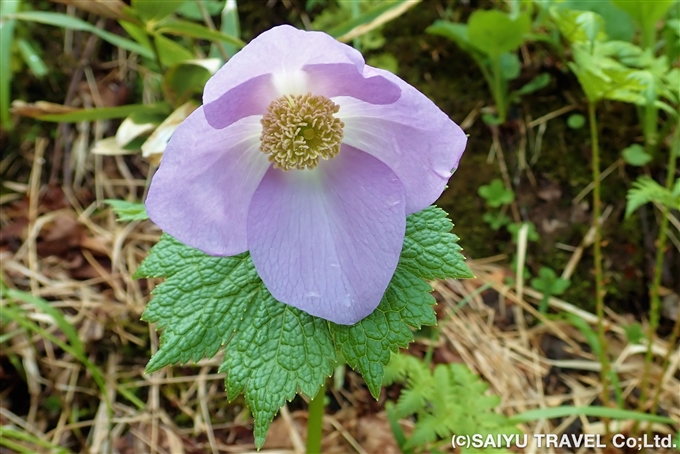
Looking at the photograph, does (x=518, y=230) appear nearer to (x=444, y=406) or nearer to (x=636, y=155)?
(x=636, y=155)

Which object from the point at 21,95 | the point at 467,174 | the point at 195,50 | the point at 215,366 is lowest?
the point at 215,366

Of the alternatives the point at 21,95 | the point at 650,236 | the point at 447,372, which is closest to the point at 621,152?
the point at 650,236

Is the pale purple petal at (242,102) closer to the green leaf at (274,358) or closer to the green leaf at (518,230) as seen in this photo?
the green leaf at (274,358)

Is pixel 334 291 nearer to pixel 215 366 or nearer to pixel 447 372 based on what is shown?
pixel 447 372

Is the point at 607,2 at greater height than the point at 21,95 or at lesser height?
greater

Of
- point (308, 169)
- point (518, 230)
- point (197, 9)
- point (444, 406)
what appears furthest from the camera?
point (197, 9)

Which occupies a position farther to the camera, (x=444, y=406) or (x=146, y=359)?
(x=146, y=359)

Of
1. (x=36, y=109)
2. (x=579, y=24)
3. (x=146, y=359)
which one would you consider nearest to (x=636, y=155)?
(x=579, y=24)
